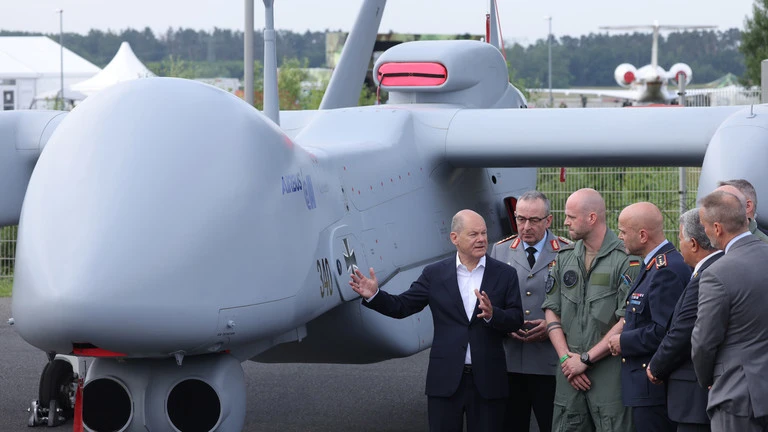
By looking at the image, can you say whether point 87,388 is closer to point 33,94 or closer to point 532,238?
point 532,238

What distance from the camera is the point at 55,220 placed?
5016 mm

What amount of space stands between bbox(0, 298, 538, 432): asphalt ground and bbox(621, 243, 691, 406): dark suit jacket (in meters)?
3.17

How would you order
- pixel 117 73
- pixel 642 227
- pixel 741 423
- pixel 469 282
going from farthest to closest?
pixel 117 73, pixel 469 282, pixel 642 227, pixel 741 423

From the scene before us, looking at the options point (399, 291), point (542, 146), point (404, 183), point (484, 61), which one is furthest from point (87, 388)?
point (484, 61)

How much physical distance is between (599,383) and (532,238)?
1050mm

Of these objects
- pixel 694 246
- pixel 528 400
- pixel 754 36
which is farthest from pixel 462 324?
pixel 754 36

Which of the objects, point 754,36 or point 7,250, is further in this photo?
point 754,36

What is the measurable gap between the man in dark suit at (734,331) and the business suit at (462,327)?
4.21ft

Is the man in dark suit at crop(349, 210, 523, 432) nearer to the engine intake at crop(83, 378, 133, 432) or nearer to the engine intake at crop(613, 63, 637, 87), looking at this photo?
the engine intake at crop(83, 378, 133, 432)

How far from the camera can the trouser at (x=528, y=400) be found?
6516mm

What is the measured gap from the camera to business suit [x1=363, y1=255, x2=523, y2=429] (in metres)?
5.96

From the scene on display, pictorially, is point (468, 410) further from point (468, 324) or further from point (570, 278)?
point (570, 278)

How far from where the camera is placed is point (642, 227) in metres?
5.56

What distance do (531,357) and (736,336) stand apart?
167cm
